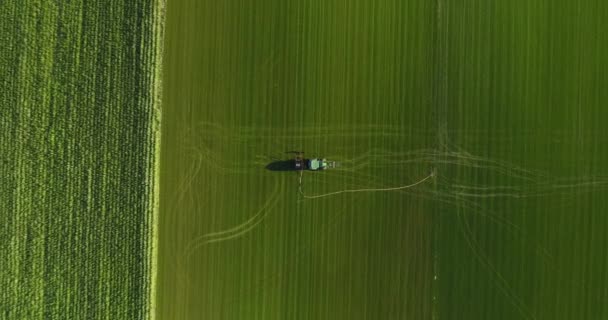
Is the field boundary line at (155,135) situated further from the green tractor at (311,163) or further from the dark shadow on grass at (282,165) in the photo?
the green tractor at (311,163)

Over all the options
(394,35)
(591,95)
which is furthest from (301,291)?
(591,95)

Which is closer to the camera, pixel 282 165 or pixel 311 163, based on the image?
pixel 311 163

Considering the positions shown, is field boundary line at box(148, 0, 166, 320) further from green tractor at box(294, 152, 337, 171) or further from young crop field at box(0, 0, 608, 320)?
green tractor at box(294, 152, 337, 171)

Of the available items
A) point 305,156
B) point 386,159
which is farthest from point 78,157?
point 386,159

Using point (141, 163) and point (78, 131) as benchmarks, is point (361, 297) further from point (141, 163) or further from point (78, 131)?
point (78, 131)

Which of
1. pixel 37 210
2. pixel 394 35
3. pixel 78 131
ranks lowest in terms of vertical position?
pixel 37 210

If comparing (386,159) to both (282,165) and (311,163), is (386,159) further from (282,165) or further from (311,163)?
(282,165)
